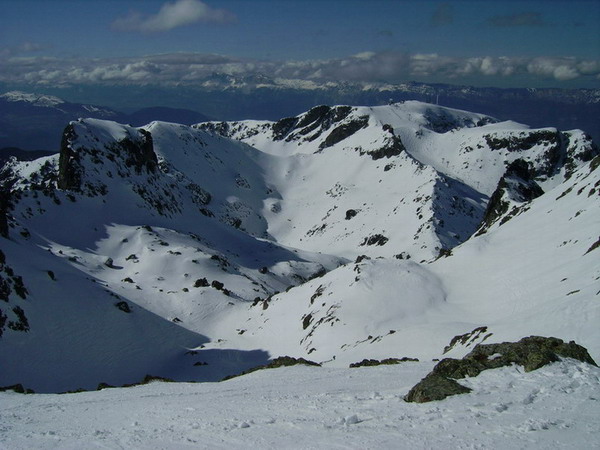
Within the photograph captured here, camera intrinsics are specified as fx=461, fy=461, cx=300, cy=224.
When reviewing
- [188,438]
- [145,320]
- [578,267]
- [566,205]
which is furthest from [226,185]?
[188,438]

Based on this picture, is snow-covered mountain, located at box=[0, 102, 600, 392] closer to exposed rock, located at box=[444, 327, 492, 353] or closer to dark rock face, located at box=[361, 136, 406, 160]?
exposed rock, located at box=[444, 327, 492, 353]

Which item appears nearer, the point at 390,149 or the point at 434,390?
the point at 434,390

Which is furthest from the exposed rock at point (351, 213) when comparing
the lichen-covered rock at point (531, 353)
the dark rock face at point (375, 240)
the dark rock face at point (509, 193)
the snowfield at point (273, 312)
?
the lichen-covered rock at point (531, 353)

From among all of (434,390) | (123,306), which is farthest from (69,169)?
(434,390)

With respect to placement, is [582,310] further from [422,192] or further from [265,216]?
[265,216]

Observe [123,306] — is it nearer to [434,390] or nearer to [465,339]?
[465,339]

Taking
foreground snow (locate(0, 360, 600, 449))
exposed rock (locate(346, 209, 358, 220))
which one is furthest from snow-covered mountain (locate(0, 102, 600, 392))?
foreground snow (locate(0, 360, 600, 449))
